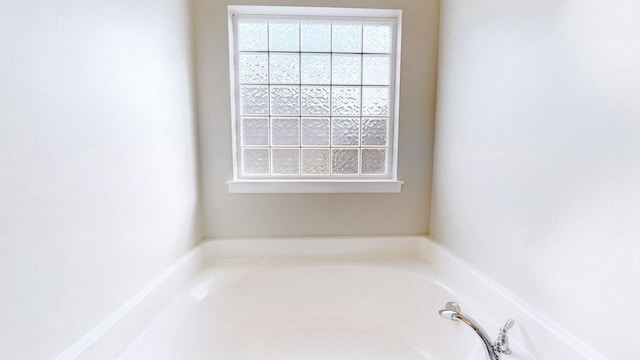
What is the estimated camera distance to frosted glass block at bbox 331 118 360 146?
81.0 inches

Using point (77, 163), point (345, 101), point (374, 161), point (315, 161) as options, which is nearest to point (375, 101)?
point (345, 101)

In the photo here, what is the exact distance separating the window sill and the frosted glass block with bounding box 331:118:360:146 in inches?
10.6

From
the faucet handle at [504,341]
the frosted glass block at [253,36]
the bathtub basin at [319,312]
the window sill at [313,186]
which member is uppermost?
the frosted glass block at [253,36]

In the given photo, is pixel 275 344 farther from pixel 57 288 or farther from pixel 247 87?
pixel 247 87

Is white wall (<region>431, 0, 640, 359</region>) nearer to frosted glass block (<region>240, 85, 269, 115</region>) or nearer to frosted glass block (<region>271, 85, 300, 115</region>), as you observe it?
frosted glass block (<region>271, 85, 300, 115</region>)

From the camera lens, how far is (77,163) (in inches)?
36.4

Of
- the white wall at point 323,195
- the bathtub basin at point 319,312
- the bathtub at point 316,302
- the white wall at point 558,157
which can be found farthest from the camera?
the white wall at point 323,195

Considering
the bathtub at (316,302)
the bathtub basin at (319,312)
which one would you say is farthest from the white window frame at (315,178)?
the bathtub basin at (319,312)

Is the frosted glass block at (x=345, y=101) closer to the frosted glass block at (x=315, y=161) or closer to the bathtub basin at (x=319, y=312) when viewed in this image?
the frosted glass block at (x=315, y=161)

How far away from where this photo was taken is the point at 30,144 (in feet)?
2.55

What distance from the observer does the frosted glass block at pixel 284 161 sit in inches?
80.7

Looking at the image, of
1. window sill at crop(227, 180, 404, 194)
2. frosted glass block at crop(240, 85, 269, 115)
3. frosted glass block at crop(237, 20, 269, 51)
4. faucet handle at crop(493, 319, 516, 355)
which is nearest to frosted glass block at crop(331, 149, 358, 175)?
window sill at crop(227, 180, 404, 194)

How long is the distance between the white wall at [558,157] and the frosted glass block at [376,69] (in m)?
0.51

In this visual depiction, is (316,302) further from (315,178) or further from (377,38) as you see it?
(377,38)
